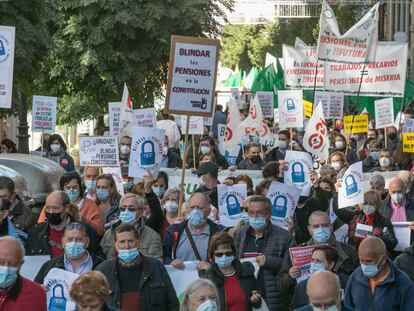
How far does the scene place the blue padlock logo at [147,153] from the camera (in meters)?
15.2

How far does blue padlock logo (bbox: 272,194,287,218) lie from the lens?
45.0 feet

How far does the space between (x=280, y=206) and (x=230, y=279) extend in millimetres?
3264

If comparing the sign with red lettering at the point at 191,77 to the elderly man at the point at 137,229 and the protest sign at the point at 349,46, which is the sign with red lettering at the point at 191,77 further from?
the protest sign at the point at 349,46

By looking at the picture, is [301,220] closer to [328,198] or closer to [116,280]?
[328,198]

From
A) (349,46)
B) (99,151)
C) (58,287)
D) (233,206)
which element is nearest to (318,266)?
(58,287)

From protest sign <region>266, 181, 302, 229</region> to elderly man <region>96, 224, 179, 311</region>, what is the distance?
142 inches

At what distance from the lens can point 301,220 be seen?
1429cm

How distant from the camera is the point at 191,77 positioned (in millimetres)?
14414

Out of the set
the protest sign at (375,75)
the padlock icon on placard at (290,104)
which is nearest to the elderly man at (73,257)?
the padlock icon on placard at (290,104)

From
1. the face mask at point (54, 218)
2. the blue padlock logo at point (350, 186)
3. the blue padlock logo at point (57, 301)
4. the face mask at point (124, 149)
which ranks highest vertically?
the face mask at point (124, 149)

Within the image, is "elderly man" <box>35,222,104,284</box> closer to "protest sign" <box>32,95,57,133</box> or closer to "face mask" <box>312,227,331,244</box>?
"face mask" <box>312,227,331,244</box>

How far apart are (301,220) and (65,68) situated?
19016 millimetres

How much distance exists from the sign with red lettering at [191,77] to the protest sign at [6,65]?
202cm

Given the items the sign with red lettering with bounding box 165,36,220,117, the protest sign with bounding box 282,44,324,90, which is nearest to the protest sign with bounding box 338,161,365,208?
the sign with red lettering with bounding box 165,36,220,117
